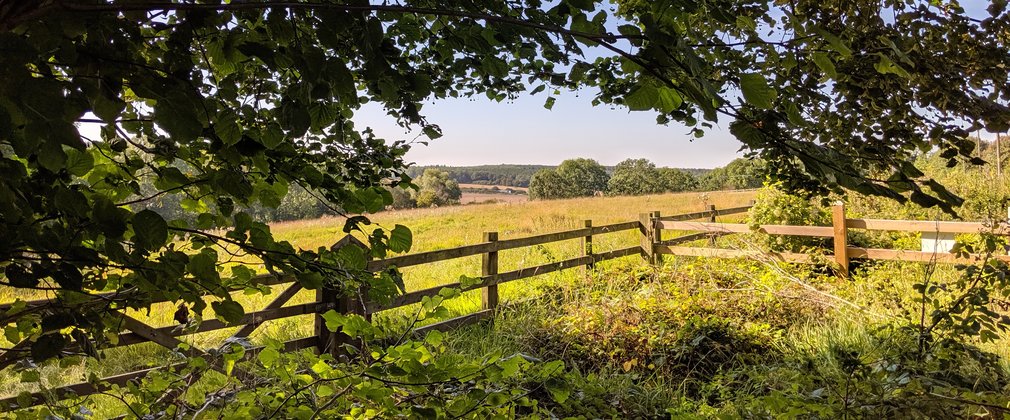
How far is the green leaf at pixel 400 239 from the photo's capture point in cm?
123

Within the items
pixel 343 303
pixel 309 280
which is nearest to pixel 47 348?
pixel 309 280

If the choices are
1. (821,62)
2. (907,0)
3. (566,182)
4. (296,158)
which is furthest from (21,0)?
(566,182)

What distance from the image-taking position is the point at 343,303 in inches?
159

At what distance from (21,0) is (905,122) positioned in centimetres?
239

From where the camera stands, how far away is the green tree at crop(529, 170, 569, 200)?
66.8m

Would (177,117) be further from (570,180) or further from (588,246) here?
(570,180)

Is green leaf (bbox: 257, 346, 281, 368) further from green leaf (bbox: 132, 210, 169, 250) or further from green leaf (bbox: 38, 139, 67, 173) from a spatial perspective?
green leaf (bbox: 38, 139, 67, 173)

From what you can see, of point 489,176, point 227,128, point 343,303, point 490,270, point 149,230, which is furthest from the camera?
point 489,176

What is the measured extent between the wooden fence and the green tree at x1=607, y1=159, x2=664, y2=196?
56.2 m

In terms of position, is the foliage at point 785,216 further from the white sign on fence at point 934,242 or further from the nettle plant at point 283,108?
the nettle plant at point 283,108

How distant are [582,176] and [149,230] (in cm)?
6995

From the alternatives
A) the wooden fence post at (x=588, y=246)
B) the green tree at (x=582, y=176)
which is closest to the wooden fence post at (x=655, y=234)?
the wooden fence post at (x=588, y=246)

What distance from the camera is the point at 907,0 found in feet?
A: 6.33

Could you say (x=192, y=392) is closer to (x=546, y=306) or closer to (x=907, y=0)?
(x=907, y=0)
